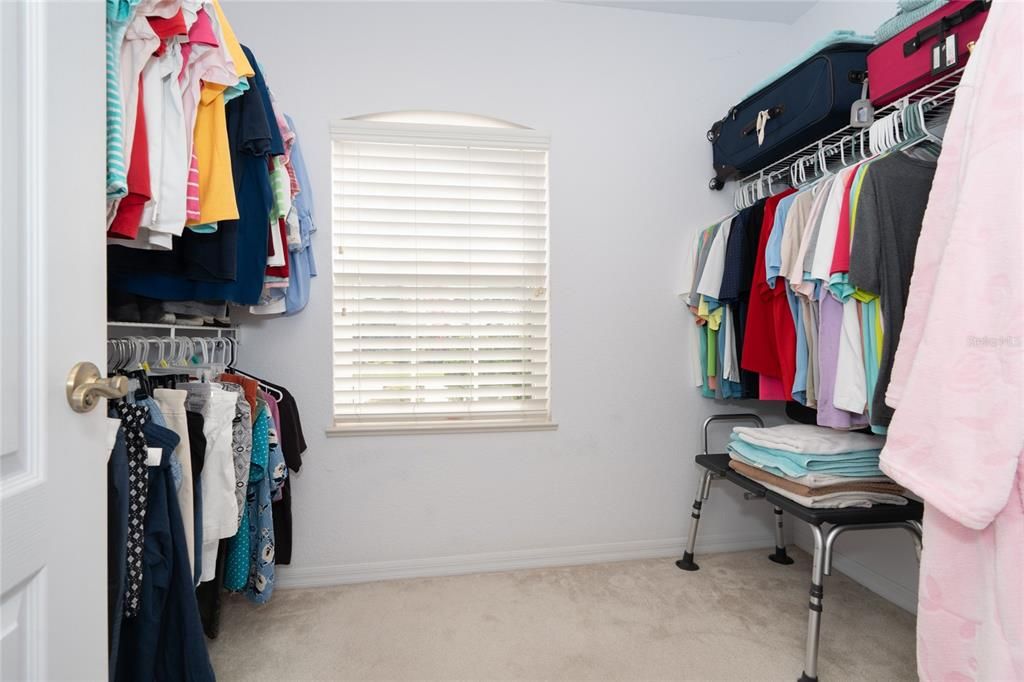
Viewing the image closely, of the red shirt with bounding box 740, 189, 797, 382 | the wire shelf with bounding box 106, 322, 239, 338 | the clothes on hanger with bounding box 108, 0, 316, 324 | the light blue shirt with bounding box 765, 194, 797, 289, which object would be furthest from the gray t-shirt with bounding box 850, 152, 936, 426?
the wire shelf with bounding box 106, 322, 239, 338

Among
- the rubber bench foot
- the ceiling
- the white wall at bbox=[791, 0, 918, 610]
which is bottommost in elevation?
the rubber bench foot

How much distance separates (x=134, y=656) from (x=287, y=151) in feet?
5.01

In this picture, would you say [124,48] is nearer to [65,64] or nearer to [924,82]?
[65,64]

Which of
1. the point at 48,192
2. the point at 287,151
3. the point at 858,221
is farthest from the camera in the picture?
the point at 287,151

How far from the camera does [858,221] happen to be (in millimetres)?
1546

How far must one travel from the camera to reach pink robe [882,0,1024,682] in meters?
0.95

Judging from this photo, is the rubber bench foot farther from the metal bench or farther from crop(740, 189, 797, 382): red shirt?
crop(740, 189, 797, 382): red shirt

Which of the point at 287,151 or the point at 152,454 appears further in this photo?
the point at 287,151

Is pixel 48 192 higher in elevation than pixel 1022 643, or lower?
higher

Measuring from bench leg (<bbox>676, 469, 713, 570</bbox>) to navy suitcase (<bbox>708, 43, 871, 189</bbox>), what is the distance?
→ 1295mm

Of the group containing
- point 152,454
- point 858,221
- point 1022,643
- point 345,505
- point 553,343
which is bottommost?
point 345,505

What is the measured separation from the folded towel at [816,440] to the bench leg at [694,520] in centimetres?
39

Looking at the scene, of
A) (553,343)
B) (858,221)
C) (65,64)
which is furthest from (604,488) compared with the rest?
(65,64)

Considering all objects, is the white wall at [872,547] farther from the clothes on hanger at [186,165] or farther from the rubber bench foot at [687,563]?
the clothes on hanger at [186,165]
